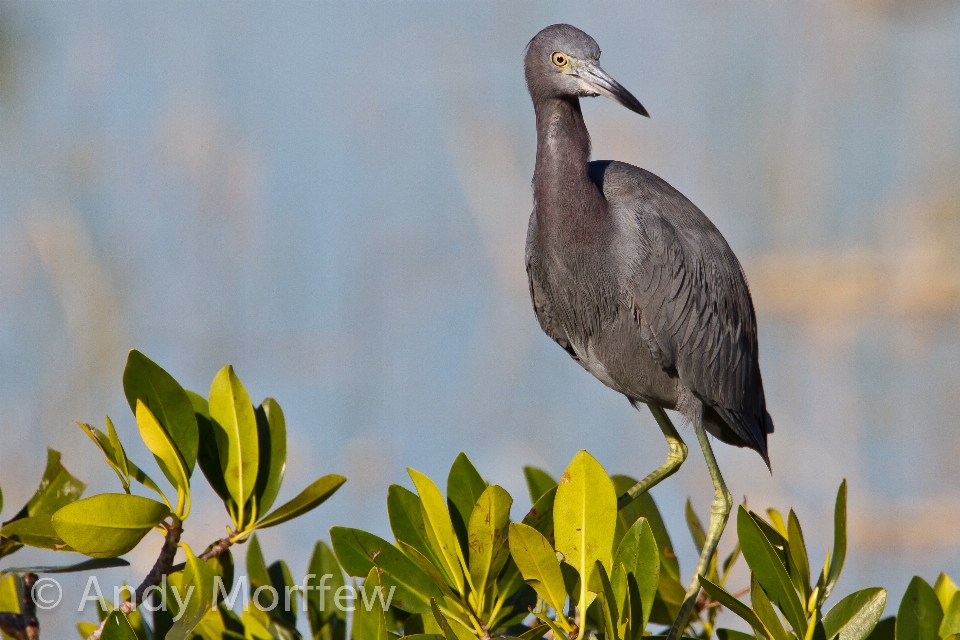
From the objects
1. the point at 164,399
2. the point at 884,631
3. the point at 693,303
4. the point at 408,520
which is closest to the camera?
the point at 164,399

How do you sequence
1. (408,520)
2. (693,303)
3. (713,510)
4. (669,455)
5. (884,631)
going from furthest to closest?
(669,455) → (713,510) → (693,303) → (884,631) → (408,520)

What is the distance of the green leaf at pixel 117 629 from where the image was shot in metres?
1.81

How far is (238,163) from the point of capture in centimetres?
520

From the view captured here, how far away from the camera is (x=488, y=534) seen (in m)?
2.01

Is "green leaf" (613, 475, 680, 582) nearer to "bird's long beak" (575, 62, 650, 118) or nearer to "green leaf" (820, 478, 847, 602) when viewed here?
"green leaf" (820, 478, 847, 602)

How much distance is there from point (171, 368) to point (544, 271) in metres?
Result: 2.87

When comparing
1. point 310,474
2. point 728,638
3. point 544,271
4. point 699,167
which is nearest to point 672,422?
point 544,271

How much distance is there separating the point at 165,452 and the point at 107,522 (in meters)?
0.18

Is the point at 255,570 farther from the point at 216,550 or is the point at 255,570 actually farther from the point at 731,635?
the point at 731,635

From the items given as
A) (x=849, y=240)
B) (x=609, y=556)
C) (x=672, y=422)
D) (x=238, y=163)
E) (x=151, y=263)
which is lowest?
(x=609, y=556)

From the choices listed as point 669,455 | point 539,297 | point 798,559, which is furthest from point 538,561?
point 669,455

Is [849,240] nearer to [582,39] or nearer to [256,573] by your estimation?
[582,39]

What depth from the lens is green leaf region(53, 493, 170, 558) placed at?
186cm

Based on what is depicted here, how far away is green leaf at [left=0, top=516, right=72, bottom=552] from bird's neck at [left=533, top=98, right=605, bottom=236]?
1540 millimetres
